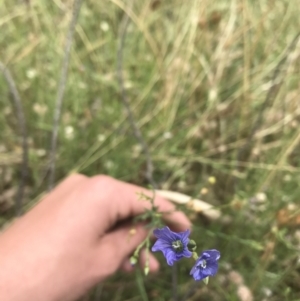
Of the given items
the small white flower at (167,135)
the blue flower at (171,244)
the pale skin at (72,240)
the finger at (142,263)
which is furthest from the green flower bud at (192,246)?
the small white flower at (167,135)

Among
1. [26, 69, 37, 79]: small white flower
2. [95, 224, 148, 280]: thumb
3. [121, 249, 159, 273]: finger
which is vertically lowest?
[121, 249, 159, 273]: finger

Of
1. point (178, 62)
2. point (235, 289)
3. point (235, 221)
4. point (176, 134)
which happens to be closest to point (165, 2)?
point (178, 62)

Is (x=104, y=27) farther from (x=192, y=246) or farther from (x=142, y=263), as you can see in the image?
(x=192, y=246)

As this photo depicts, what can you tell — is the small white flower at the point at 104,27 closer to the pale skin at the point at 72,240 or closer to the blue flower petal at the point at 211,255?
the pale skin at the point at 72,240

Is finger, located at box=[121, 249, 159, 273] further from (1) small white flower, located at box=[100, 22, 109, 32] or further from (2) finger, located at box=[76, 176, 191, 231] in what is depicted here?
(1) small white flower, located at box=[100, 22, 109, 32]

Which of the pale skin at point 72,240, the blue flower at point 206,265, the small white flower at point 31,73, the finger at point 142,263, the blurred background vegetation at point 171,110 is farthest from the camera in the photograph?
the small white flower at point 31,73

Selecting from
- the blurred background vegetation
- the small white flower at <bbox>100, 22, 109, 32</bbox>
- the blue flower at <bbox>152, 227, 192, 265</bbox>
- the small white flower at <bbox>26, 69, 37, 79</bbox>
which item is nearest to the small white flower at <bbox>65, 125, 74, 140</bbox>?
the blurred background vegetation

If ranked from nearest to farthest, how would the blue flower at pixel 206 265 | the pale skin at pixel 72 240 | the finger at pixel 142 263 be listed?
1. the blue flower at pixel 206 265
2. the pale skin at pixel 72 240
3. the finger at pixel 142 263
